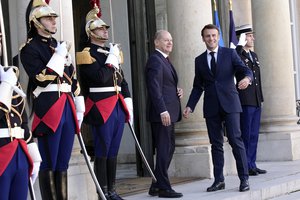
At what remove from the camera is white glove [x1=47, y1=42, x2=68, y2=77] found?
5.63 metres

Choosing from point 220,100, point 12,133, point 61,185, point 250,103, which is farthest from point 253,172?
point 12,133

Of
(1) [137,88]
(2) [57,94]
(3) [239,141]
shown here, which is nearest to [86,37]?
(2) [57,94]

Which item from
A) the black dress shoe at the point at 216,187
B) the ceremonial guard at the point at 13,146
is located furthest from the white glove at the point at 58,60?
the black dress shoe at the point at 216,187

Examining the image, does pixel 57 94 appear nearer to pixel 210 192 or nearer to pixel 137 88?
pixel 210 192

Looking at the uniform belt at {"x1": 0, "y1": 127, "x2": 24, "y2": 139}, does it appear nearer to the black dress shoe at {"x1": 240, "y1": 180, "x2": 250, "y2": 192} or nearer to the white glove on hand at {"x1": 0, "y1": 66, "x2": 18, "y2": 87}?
the white glove on hand at {"x1": 0, "y1": 66, "x2": 18, "y2": 87}

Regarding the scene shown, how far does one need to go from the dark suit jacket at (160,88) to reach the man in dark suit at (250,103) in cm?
202

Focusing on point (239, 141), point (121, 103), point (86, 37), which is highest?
point (86, 37)

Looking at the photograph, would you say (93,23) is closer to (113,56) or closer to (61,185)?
(113,56)

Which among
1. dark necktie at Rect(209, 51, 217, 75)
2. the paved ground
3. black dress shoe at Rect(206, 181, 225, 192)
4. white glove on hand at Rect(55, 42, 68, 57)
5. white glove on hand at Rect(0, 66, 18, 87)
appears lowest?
the paved ground

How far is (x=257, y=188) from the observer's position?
7656 millimetres

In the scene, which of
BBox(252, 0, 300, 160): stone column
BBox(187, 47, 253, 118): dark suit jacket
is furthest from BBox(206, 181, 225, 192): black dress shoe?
BBox(252, 0, 300, 160): stone column

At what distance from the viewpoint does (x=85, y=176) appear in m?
6.65

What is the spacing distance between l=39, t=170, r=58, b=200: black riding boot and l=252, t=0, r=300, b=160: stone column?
6.19 m

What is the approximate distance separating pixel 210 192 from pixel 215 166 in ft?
0.96
